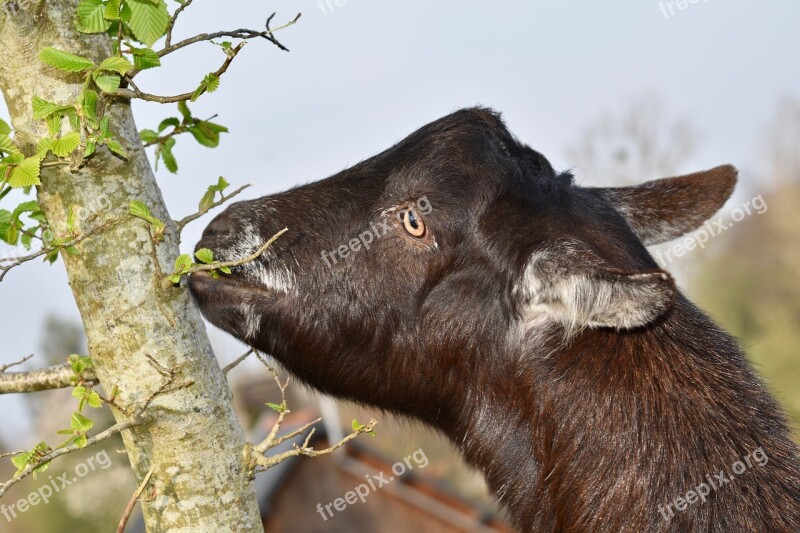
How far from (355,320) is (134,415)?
1.42 m

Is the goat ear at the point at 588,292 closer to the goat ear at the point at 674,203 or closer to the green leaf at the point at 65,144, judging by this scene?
the goat ear at the point at 674,203

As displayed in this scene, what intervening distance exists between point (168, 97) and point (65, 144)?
0.36 metres

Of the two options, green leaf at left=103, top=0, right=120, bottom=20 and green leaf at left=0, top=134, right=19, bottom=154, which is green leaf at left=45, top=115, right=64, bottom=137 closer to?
green leaf at left=0, top=134, right=19, bottom=154

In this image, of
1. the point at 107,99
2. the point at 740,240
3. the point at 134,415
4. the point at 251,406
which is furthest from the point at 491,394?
the point at 740,240

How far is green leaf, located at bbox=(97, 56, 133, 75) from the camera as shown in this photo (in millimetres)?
2490

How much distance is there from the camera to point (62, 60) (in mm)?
2482

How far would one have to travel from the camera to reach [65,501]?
26.5 m

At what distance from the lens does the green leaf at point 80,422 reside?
8.16 feet

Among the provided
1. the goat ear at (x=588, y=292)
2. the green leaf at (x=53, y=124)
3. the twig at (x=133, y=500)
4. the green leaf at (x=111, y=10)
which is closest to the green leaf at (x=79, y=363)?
the twig at (x=133, y=500)

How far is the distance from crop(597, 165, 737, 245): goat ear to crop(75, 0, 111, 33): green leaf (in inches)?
109

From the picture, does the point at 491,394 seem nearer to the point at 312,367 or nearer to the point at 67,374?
the point at 312,367

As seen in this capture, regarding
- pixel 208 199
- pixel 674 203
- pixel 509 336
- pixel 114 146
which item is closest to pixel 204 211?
pixel 208 199

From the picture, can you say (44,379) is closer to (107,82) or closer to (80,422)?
(80,422)

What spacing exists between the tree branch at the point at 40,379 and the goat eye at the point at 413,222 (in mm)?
1506
